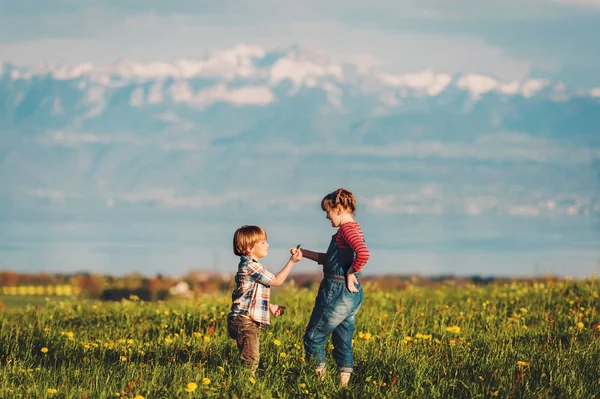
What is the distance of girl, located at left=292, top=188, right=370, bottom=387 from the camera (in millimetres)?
7996

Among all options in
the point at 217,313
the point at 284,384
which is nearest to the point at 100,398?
the point at 284,384

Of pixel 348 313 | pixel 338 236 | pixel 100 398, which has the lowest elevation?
pixel 100 398

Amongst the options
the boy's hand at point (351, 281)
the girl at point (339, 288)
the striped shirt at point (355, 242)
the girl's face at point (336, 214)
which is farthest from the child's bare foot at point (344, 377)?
the girl's face at point (336, 214)

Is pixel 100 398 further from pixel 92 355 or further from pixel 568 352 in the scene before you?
pixel 568 352

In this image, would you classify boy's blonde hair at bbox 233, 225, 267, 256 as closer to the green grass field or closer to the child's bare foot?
the green grass field

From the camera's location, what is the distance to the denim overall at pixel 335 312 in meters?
8.03

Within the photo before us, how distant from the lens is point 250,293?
26.8 feet

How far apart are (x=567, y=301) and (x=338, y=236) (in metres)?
7.11

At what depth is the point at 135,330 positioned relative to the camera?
37.7ft

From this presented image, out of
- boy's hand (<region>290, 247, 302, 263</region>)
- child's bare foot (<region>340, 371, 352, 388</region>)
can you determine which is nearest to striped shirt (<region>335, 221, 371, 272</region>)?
boy's hand (<region>290, 247, 302, 263</region>)

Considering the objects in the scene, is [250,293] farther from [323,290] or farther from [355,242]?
[355,242]

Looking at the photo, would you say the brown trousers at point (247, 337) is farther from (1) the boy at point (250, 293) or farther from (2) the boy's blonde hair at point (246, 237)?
(2) the boy's blonde hair at point (246, 237)

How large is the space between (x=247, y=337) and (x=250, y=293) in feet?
1.49

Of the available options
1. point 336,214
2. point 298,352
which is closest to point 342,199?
point 336,214
